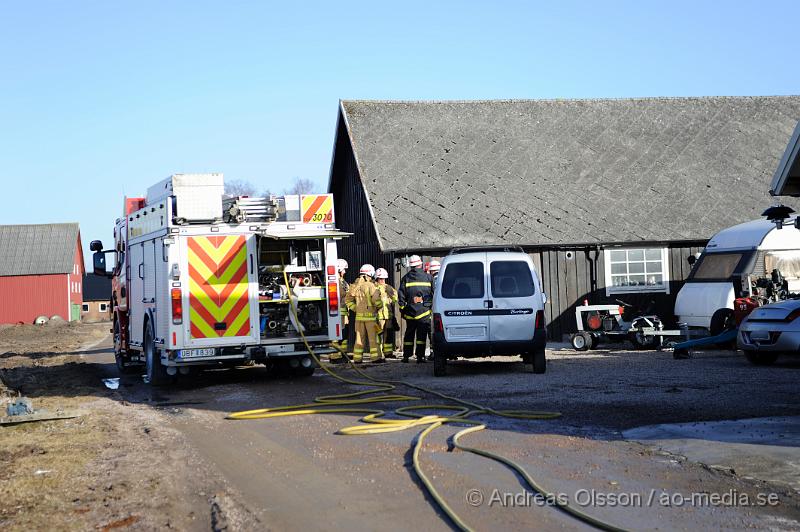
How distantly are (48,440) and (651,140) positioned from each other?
75.7ft

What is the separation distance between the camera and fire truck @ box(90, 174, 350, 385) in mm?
15656

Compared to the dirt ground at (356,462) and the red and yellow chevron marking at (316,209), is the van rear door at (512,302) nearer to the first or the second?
the dirt ground at (356,462)

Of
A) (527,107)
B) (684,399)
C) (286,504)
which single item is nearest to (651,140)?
(527,107)

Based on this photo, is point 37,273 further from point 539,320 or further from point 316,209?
point 539,320

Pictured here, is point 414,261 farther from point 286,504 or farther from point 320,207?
point 286,504

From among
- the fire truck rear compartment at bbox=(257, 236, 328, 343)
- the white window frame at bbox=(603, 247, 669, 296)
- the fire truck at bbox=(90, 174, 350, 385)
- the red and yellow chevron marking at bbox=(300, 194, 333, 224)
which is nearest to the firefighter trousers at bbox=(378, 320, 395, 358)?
the fire truck at bbox=(90, 174, 350, 385)

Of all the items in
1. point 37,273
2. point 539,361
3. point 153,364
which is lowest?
point 539,361

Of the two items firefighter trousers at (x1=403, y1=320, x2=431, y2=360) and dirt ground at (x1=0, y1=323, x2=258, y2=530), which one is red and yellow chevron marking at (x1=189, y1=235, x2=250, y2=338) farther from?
firefighter trousers at (x1=403, y1=320, x2=431, y2=360)

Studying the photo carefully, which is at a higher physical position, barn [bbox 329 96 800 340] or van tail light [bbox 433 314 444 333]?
barn [bbox 329 96 800 340]

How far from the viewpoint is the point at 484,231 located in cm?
2578

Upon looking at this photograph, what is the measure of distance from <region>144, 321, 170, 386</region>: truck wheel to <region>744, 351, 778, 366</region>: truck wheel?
1012cm

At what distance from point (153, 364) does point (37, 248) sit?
211 feet

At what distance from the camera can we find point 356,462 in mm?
8836

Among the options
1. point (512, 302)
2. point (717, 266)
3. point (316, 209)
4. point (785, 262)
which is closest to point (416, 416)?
point (512, 302)
